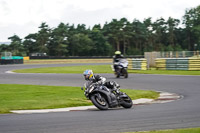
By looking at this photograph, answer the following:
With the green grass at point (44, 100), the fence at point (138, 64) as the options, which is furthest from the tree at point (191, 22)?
the green grass at point (44, 100)

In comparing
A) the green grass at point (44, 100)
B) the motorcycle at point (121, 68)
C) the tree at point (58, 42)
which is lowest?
the green grass at point (44, 100)

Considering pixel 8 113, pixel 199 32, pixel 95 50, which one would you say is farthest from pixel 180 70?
pixel 199 32

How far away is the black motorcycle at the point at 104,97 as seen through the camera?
37.8ft

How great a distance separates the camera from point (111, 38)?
415 feet

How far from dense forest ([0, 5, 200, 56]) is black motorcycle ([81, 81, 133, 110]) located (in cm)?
6557

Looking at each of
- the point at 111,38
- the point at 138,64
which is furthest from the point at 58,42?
the point at 138,64

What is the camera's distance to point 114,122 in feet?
29.1

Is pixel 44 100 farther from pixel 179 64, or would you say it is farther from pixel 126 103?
pixel 179 64

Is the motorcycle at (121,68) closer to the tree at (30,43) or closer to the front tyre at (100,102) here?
the front tyre at (100,102)

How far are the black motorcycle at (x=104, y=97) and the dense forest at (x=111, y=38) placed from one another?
6557cm

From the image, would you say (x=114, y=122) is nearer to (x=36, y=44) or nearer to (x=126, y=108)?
(x=126, y=108)

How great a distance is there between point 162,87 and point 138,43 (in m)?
117

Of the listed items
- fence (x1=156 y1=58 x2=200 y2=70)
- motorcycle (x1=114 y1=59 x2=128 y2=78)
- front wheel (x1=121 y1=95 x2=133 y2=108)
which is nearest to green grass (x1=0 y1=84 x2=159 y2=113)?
front wheel (x1=121 y1=95 x2=133 y2=108)

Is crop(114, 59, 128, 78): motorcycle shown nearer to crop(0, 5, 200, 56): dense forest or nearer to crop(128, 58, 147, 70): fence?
crop(128, 58, 147, 70): fence
